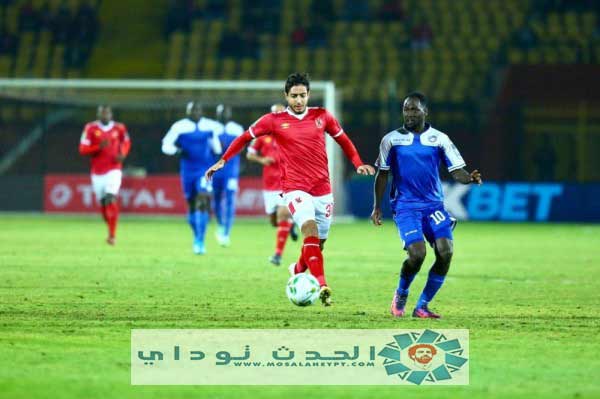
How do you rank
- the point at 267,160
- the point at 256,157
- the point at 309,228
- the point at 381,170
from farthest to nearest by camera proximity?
the point at 256,157 < the point at 267,160 < the point at 309,228 < the point at 381,170

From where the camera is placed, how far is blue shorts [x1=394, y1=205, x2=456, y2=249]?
10.5 metres

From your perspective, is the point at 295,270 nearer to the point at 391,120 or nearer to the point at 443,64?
the point at 391,120

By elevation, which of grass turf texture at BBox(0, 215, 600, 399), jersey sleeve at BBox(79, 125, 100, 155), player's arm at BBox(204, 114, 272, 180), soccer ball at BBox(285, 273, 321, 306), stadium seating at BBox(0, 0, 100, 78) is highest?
stadium seating at BBox(0, 0, 100, 78)

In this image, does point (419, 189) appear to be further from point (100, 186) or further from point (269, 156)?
point (100, 186)

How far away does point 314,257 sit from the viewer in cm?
1128

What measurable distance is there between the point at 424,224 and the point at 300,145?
5.08ft

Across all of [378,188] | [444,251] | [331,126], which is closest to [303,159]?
[331,126]

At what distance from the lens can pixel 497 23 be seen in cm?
3725

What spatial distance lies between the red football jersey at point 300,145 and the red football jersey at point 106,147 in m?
9.99

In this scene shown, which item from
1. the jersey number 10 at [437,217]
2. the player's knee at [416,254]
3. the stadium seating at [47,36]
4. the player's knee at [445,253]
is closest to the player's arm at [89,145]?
the jersey number 10 at [437,217]

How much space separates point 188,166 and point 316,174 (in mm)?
8312

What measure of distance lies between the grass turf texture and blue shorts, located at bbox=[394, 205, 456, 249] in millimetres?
718

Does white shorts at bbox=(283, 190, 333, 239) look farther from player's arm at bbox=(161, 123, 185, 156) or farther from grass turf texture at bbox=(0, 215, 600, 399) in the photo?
player's arm at bbox=(161, 123, 185, 156)

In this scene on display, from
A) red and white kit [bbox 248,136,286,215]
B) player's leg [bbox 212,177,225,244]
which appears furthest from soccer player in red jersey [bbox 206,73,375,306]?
player's leg [bbox 212,177,225,244]
